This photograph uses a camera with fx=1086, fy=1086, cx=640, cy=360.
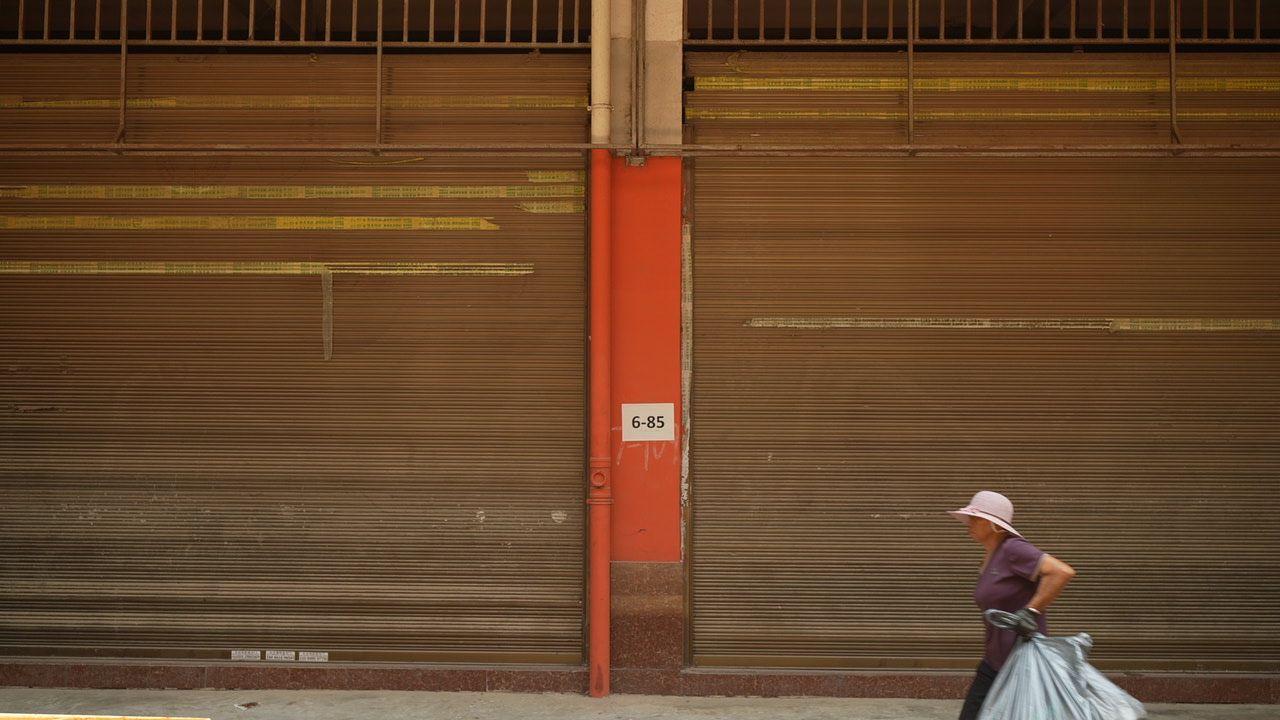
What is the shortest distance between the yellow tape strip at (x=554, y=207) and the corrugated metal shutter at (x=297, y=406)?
16 mm

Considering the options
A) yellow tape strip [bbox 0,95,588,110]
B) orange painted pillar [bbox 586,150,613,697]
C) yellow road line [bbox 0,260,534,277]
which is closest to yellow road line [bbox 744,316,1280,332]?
orange painted pillar [bbox 586,150,613,697]

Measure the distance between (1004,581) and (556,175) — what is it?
4.25m

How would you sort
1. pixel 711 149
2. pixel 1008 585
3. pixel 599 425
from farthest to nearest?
pixel 711 149, pixel 599 425, pixel 1008 585

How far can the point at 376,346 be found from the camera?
761 cm

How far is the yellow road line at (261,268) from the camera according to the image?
7609 mm

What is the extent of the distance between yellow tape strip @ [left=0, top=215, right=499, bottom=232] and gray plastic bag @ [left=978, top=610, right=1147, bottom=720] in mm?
4572

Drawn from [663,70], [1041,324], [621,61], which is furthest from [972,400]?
[621,61]

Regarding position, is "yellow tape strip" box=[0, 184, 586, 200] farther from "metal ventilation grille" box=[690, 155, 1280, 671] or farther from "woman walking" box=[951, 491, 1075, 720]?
"woman walking" box=[951, 491, 1075, 720]

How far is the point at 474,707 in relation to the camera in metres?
7.07

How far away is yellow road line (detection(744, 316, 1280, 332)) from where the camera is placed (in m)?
7.47

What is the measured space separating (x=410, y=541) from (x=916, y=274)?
13.0ft

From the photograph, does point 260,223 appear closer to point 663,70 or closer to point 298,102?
point 298,102

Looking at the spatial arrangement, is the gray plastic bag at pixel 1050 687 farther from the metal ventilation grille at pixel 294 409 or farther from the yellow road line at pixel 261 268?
the yellow road line at pixel 261 268

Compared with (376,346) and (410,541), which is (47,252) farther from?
(410,541)
